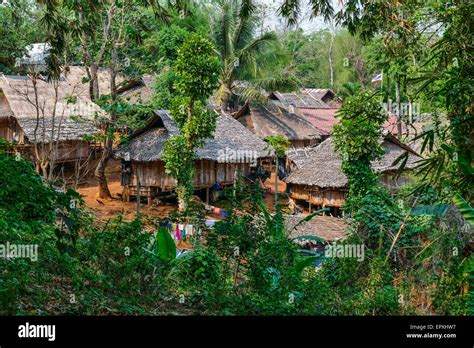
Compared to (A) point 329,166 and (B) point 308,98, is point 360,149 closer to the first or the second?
(A) point 329,166

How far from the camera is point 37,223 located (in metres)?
6.74

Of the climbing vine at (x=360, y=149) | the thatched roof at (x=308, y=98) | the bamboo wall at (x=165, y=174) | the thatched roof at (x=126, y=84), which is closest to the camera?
the climbing vine at (x=360, y=149)

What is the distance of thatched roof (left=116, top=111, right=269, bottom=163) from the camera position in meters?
18.3

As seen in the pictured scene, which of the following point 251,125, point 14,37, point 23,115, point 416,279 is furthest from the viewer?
point 251,125

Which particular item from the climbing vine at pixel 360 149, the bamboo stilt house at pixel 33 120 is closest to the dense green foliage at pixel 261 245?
the climbing vine at pixel 360 149

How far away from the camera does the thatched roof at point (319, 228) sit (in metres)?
12.6

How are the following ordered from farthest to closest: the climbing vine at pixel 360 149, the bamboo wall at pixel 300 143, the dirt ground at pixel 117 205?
the bamboo wall at pixel 300 143 → the dirt ground at pixel 117 205 → the climbing vine at pixel 360 149

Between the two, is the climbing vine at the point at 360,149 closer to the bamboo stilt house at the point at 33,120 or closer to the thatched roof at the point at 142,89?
the bamboo stilt house at the point at 33,120

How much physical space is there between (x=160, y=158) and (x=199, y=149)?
5.20ft

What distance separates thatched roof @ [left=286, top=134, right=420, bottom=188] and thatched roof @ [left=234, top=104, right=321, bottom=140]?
5784mm

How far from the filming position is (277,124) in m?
26.0

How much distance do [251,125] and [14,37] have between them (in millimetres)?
10581
